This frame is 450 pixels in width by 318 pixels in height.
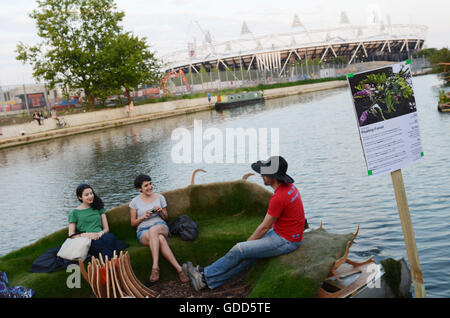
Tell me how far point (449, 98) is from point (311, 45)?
3684 inches

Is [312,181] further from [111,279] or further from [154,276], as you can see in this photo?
[111,279]

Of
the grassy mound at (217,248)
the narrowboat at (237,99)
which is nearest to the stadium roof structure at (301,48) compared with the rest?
the narrowboat at (237,99)

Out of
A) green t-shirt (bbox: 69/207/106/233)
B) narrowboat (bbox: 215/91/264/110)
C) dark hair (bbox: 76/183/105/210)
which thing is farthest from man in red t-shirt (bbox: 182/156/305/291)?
narrowboat (bbox: 215/91/264/110)

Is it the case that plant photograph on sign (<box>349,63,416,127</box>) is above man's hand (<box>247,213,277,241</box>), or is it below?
above

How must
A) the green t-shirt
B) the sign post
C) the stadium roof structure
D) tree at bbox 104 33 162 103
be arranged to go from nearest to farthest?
the sign post → the green t-shirt → tree at bbox 104 33 162 103 → the stadium roof structure

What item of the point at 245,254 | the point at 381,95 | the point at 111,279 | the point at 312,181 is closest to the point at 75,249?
the point at 111,279

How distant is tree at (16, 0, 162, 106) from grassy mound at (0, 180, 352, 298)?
38.2 m

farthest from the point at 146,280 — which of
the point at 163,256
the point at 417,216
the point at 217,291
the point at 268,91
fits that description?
the point at 268,91

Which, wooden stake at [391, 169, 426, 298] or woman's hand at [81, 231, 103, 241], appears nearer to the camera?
wooden stake at [391, 169, 426, 298]

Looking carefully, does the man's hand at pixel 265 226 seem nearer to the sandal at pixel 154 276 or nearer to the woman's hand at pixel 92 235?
the sandal at pixel 154 276

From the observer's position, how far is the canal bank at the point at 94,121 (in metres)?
34.9

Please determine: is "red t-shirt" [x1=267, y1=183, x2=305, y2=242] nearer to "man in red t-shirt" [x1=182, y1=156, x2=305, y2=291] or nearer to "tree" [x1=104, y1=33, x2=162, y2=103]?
"man in red t-shirt" [x1=182, y1=156, x2=305, y2=291]

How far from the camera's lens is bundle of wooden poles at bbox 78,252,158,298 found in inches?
199

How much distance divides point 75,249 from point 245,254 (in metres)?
2.10
